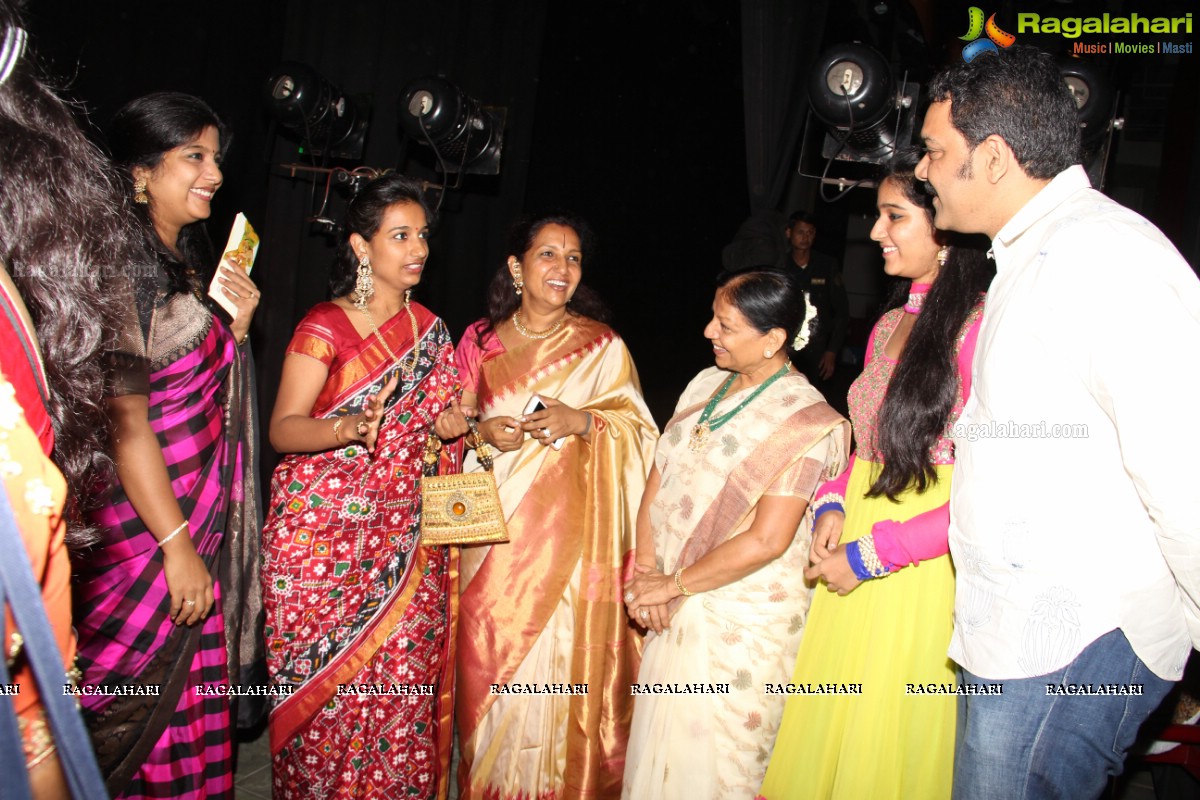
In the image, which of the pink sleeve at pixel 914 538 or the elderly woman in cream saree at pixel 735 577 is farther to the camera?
the elderly woman in cream saree at pixel 735 577

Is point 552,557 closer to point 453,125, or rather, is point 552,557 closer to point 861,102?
point 861,102

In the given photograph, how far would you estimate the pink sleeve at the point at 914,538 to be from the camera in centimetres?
158

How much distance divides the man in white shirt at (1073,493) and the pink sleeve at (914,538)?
10.9 inches

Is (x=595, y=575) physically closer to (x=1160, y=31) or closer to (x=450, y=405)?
(x=450, y=405)

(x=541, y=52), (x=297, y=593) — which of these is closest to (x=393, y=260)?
(x=297, y=593)

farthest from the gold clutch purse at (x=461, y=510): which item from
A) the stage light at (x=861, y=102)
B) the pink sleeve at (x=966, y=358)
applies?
the stage light at (x=861, y=102)

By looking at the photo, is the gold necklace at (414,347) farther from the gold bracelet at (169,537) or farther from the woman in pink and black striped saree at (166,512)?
the gold bracelet at (169,537)

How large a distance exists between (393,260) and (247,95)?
5.99 ft

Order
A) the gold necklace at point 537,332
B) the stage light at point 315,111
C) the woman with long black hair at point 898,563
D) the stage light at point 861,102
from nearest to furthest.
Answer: the woman with long black hair at point 898,563 < the gold necklace at point 537,332 < the stage light at point 861,102 < the stage light at point 315,111

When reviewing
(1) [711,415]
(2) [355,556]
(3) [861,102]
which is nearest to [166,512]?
(2) [355,556]

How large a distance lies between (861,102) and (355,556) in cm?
209

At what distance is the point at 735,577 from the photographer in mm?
1999

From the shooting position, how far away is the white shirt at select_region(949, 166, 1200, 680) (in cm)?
105

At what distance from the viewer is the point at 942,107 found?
143 centimetres
